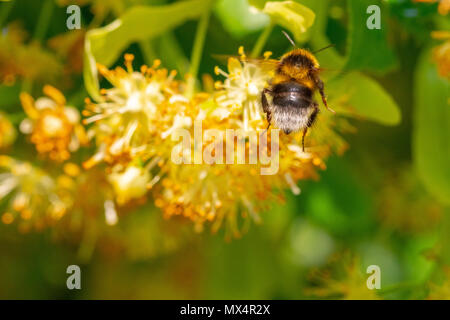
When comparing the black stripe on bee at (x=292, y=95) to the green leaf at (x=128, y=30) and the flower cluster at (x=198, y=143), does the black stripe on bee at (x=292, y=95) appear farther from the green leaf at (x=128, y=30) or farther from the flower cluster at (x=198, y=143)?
the green leaf at (x=128, y=30)

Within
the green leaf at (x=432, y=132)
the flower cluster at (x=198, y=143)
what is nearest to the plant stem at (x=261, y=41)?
the flower cluster at (x=198, y=143)

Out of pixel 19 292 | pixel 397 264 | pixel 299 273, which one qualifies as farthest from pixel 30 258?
pixel 397 264

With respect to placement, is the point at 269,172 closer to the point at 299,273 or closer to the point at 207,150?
the point at 207,150

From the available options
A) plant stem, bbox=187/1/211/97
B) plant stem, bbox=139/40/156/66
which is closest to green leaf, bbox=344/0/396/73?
plant stem, bbox=187/1/211/97

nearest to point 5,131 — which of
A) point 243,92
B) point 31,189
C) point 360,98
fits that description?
point 31,189

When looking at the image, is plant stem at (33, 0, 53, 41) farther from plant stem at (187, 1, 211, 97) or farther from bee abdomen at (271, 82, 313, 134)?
bee abdomen at (271, 82, 313, 134)

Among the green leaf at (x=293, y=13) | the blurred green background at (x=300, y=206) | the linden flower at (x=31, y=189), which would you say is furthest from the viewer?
the linden flower at (x=31, y=189)
